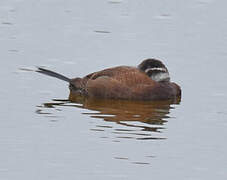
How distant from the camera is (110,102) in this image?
16031 millimetres

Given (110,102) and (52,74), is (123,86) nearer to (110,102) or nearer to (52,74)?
(110,102)

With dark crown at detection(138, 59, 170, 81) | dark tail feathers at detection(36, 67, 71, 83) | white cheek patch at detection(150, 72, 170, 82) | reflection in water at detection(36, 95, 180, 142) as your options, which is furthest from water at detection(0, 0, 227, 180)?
dark crown at detection(138, 59, 170, 81)

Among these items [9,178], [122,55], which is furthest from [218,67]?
[9,178]

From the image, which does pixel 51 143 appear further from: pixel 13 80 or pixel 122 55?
pixel 122 55

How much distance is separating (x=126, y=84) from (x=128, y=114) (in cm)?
129

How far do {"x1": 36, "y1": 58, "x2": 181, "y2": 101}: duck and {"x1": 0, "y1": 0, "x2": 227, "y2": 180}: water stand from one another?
0.74 ft

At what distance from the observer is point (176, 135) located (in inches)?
535

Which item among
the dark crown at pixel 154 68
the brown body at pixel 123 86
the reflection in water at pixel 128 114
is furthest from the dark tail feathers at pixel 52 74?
the dark crown at pixel 154 68

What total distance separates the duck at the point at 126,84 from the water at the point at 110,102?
22 cm

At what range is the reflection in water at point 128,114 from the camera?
13.7 m

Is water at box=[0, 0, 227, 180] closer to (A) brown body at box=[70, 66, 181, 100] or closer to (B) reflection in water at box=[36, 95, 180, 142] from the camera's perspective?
(B) reflection in water at box=[36, 95, 180, 142]

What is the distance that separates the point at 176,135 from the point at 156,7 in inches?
304

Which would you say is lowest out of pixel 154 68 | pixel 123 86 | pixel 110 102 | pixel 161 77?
pixel 110 102

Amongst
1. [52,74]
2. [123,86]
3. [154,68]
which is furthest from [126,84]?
[52,74]
